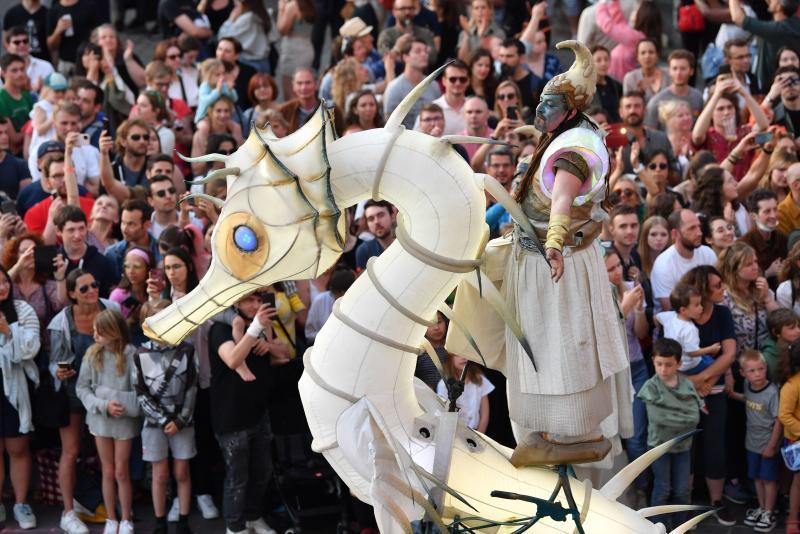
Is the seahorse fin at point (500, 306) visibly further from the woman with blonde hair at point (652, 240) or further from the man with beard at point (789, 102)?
the man with beard at point (789, 102)

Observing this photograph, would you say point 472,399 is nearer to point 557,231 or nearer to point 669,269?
point 669,269

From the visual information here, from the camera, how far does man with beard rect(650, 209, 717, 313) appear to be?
10539 millimetres

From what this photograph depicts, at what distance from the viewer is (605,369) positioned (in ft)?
20.6

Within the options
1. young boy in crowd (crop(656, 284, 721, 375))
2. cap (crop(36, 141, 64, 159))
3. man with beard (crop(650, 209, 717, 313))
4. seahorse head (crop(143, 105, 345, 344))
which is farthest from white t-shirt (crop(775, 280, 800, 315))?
cap (crop(36, 141, 64, 159))

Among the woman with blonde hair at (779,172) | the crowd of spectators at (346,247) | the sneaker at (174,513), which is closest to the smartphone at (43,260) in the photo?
the crowd of spectators at (346,247)

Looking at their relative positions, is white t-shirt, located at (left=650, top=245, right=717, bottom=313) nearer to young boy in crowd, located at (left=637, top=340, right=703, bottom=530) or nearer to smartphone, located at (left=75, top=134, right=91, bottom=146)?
young boy in crowd, located at (left=637, top=340, right=703, bottom=530)

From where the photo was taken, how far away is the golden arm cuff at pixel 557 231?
5.83 meters

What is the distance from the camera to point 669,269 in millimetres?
10562

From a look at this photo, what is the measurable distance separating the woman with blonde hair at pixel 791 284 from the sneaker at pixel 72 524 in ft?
16.3

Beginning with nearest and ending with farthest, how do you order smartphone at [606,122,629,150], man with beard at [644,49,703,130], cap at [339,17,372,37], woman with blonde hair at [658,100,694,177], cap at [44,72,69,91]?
1. smartphone at [606,122,629,150]
2. woman with blonde hair at [658,100,694,177]
3. cap at [44,72,69,91]
4. man with beard at [644,49,703,130]
5. cap at [339,17,372,37]

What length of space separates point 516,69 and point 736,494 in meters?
5.21

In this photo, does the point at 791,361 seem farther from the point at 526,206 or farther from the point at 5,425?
the point at 5,425

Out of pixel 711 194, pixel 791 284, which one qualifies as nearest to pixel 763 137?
pixel 711 194

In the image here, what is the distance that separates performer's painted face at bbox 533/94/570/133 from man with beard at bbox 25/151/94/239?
573 cm
